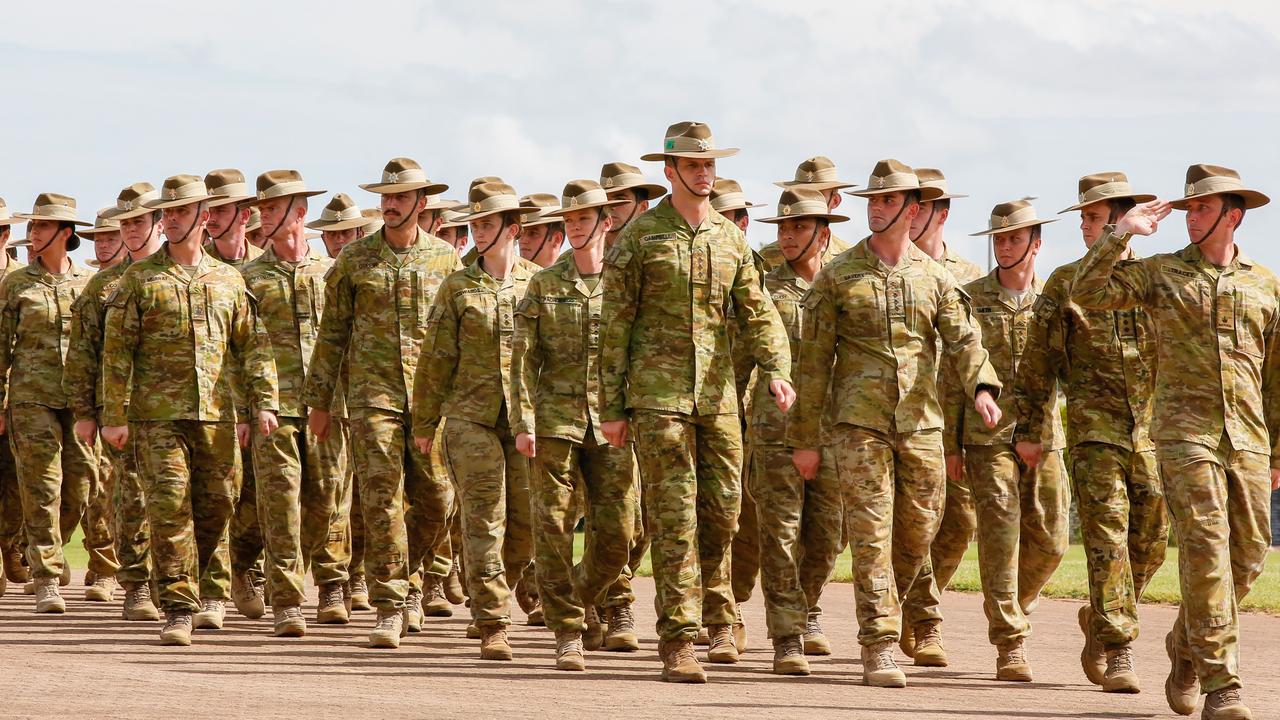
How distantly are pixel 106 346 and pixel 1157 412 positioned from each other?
6495 millimetres

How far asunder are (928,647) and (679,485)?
225 centimetres

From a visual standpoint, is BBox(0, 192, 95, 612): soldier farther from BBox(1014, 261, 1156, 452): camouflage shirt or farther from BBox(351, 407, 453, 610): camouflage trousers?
BBox(1014, 261, 1156, 452): camouflage shirt

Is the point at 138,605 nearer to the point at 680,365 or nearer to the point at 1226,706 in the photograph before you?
the point at 680,365

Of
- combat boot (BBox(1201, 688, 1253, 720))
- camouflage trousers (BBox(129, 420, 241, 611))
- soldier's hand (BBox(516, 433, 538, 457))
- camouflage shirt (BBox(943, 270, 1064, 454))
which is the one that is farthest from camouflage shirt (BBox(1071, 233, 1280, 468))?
camouflage trousers (BBox(129, 420, 241, 611))

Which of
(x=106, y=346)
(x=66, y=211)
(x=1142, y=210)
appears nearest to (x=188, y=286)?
(x=106, y=346)

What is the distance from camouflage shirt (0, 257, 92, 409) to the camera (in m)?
15.4

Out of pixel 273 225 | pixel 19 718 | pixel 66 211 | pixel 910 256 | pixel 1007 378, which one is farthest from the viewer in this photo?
pixel 66 211

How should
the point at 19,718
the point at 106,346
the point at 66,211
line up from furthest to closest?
1. the point at 66,211
2. the point at 106,346
3. the point at 19,718

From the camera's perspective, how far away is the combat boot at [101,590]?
52.8 feet

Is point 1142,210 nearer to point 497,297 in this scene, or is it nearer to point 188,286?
point 497,297

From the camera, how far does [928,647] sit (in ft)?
39.4

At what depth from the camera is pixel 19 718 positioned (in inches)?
352

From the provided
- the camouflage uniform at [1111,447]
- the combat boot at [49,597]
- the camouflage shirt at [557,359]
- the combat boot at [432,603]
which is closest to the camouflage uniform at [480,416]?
the camouflage shirt at [557,359]

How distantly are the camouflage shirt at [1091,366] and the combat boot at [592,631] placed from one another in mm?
2969
